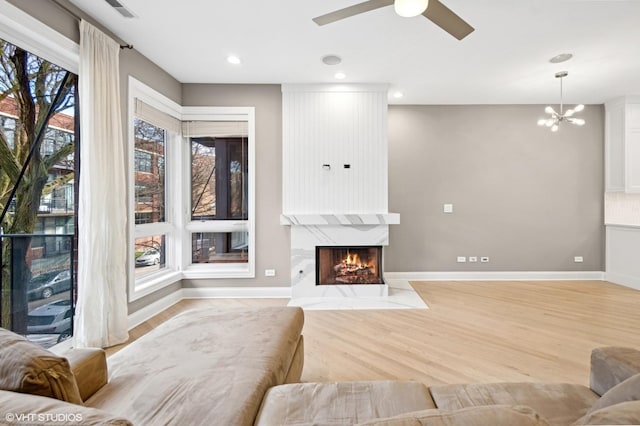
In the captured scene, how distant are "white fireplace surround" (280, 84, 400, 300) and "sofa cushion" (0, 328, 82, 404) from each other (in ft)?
10.3

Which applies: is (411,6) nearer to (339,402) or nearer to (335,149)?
(339,402)

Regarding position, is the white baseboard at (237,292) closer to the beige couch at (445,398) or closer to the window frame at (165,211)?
the window frame at (165,211)

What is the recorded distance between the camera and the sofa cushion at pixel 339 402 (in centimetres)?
104

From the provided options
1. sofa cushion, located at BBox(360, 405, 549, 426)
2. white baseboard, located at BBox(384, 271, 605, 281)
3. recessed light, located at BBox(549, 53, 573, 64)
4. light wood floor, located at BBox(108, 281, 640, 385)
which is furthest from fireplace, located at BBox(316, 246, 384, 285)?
sofa cushion, located at BBox(360, 405, 549, 426)

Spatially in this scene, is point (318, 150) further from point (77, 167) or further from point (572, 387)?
point (572, 387)

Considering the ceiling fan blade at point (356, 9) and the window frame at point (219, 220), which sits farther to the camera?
the window frame at point (219, 220)

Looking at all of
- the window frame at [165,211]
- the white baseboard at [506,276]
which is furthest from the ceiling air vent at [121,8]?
the white baseboard at [506,276]

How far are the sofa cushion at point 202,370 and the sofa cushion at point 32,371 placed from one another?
0.23 meters

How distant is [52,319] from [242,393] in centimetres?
232

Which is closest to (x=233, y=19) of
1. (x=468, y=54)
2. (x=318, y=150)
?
(x=318, y=150)

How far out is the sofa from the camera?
2.25 ft

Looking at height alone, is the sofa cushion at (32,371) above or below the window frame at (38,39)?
below

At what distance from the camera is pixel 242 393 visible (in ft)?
3.73

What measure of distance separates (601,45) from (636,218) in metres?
3.27
